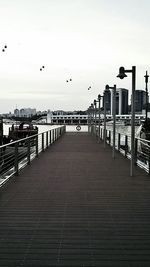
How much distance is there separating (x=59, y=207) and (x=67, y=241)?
188 cm

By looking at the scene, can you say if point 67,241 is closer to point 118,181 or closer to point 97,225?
point 97,225

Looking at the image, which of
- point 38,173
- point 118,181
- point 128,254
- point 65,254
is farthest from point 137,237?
point 38,173

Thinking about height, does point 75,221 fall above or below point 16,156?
below

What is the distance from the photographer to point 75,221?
19.0ft

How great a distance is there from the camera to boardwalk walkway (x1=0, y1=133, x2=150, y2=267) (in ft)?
14.1

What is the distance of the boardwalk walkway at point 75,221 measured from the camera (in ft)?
14.1

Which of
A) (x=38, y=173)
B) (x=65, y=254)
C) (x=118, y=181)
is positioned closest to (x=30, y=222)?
(x=65, y=254)

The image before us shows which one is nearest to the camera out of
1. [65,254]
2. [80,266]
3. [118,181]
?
[80,266]

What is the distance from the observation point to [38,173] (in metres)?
10.9

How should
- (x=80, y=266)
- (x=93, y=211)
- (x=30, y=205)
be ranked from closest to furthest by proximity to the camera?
(x=80, y=266) → (x=93, y=211) → (x=30, y=205)

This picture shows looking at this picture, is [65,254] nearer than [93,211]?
Yes

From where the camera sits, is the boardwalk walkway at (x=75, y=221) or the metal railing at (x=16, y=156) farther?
the metal railing at (x=16, y=156)

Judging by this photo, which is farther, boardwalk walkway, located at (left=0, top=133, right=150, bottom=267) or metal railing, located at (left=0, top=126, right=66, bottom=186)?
metal railing, located at (left=0, top=126, right=66, bottom=186)

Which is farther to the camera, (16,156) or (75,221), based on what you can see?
(16,156)
